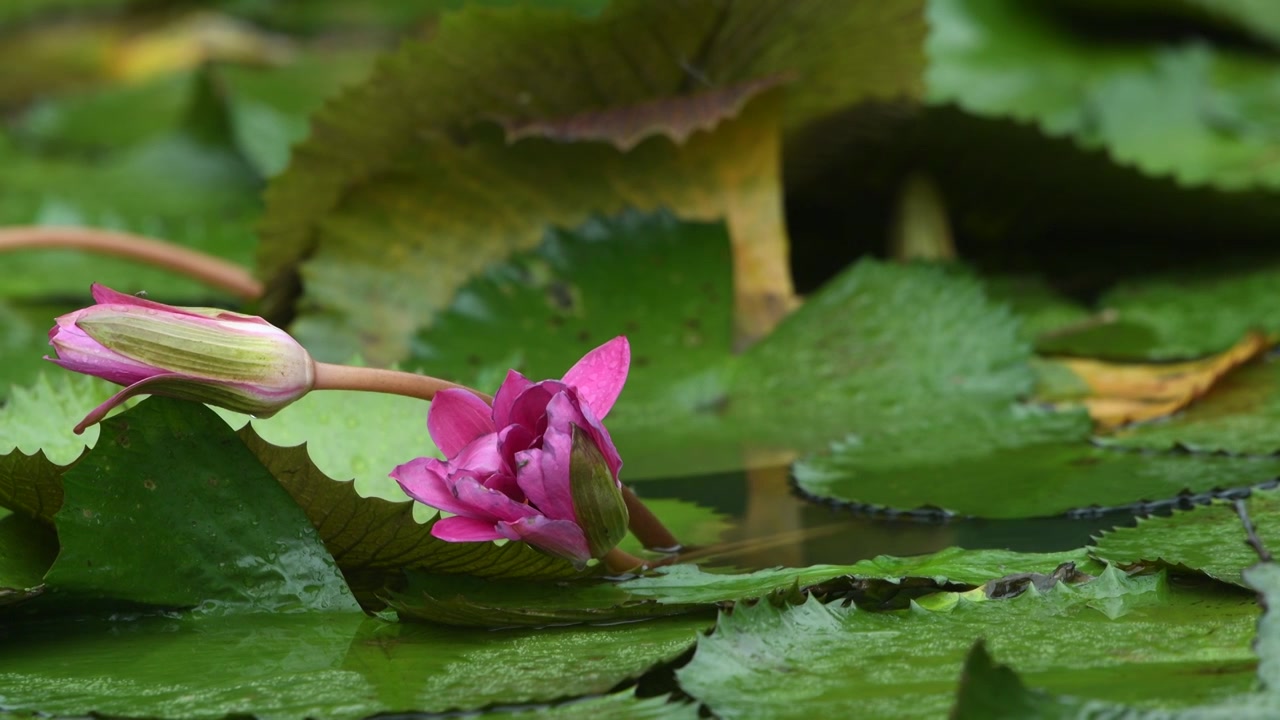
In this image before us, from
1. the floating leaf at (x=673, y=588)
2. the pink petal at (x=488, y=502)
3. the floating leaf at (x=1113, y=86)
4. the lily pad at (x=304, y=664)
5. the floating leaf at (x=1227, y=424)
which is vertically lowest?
the lily pad at (x=304, y=664)

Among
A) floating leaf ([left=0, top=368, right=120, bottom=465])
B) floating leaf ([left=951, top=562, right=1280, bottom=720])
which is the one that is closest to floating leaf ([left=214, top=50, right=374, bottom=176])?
floating leaf ([left=0, top=368, right=120, bottom=465])

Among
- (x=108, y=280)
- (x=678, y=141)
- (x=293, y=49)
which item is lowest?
(x=108, y=280)

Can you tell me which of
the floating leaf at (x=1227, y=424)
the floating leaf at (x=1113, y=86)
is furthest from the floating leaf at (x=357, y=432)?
the floating leaf at (x=1113, y=86)

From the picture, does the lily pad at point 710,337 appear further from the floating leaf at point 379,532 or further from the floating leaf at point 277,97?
the floating leaf at point 277,97

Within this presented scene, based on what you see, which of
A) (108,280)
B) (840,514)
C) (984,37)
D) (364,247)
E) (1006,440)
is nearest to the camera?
(840,514)

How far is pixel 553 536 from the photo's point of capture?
0.54 meters

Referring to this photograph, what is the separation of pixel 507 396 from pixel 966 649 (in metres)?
0.21

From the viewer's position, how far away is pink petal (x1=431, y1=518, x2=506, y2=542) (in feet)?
1.73

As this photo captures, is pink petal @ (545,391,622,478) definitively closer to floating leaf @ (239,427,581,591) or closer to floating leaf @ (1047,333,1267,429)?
floating leaf @ (239,427,581,591)

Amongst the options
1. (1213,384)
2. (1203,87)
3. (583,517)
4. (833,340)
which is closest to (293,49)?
(1203,87)

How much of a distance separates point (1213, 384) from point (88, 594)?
2.70 ft

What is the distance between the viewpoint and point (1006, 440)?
2.94ft

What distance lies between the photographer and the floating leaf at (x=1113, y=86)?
157 cm

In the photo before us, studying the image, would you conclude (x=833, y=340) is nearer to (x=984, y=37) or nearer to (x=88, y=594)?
(x=88, y=594)
